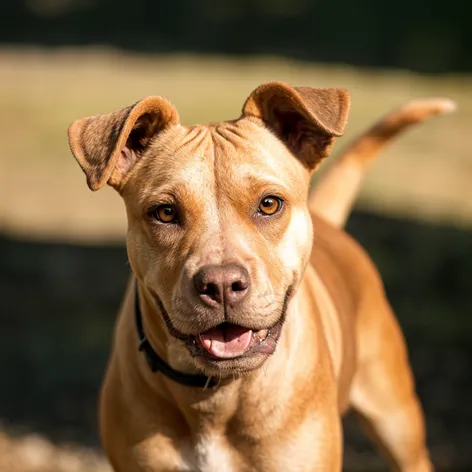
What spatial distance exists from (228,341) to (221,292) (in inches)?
10.2

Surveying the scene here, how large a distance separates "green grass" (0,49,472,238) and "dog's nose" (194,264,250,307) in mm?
6508

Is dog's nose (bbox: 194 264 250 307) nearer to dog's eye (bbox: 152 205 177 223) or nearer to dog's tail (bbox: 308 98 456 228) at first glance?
dog's eye (bbox: 152 205 177 223)

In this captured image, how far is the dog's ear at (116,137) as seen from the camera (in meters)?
3.74

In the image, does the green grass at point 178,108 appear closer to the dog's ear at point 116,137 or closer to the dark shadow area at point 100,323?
the dark shadow area at point 100,323

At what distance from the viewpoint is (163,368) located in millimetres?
3938

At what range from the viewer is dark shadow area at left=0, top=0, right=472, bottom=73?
18.1 meters

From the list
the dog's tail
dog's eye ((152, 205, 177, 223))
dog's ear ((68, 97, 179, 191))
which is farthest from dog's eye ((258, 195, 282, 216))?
the dog's tail

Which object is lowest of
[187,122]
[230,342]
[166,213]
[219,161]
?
[187,122]

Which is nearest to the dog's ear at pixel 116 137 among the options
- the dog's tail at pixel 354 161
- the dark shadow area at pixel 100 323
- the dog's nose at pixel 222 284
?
the dog's nose at pixel 222 284

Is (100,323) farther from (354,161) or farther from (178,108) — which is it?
(178,108)

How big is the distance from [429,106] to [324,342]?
1708mm

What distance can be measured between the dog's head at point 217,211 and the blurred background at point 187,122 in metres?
2.66

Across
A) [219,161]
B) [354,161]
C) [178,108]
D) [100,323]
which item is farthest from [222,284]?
[178,108]

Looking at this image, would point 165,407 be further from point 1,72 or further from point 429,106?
point 1,72
